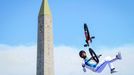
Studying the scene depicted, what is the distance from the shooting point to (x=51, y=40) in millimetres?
65000

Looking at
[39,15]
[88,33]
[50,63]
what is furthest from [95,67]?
[39,15]

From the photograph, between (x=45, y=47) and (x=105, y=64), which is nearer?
(x=105, y=64)

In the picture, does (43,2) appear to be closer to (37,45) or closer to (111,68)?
(37,45)

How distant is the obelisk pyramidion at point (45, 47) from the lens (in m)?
63.5

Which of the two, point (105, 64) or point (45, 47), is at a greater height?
point (45, 47)

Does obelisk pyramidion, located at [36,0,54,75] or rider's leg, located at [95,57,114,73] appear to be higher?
obelisk pyramidion, located at [36,0,54,75]

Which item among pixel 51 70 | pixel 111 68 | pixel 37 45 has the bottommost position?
pixel 111 68

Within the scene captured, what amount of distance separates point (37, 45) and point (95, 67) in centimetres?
4684

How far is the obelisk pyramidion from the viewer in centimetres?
6353

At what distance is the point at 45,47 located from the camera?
64188 millimetres

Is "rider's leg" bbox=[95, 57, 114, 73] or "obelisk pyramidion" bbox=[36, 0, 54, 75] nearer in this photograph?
"rider's leg" bbox=[95, 57, 114, 73]

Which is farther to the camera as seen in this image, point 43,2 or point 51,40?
point 43,2

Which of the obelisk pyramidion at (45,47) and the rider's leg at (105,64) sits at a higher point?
the obelisk pyramidion at (45,47)

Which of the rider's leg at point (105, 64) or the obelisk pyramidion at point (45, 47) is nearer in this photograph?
the rider's leg at point (105, 64)
